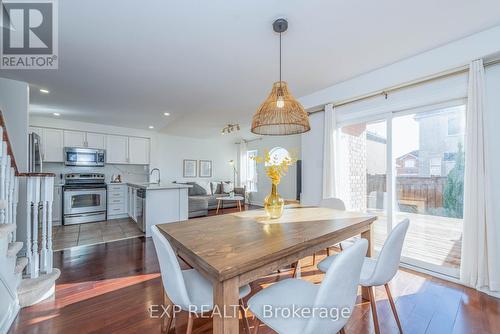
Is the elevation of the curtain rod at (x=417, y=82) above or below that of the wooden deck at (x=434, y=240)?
above

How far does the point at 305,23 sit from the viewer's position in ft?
6.00

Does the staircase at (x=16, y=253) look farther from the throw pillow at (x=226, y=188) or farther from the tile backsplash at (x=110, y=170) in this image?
the throw pillow at (x=226, y=188)

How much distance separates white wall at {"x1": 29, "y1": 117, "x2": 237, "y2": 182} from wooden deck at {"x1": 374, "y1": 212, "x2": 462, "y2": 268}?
5.95m

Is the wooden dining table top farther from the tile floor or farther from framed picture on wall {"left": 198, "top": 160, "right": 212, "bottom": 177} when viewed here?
framed picture on wall {"left": 198, "top": 160, "right": 212, "bottom": 177}

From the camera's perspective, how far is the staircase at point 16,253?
1595 millimetres

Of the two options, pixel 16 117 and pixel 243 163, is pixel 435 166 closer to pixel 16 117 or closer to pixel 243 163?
pixel 16 117

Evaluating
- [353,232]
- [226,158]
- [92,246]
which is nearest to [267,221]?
[353,232]

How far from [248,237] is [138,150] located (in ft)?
17.8

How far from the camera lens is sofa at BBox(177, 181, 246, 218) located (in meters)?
5.55

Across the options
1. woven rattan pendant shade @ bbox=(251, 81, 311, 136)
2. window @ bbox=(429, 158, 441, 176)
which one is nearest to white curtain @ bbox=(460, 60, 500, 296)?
window @ bbox=(429, 158, 441, 176)

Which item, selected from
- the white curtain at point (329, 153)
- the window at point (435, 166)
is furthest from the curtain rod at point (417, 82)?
the window at point (435, 166)

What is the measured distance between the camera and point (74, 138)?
4.93m

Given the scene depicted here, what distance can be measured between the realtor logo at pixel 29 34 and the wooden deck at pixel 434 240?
13.8ft

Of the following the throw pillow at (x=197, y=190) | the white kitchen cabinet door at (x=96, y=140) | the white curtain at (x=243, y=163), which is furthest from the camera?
the white curtain at (x=243, y=163)
